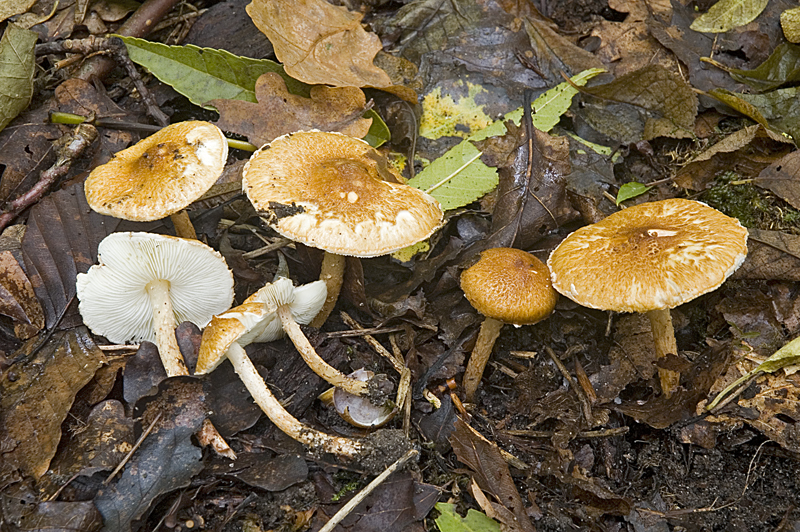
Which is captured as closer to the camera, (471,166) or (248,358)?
(248,358)

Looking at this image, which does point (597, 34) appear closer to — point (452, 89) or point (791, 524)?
point (452, 89)

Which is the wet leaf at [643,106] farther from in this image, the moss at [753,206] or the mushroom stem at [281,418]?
the mushroom stem at [281,418]

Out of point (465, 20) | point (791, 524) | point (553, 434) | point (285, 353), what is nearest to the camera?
point (791, 524)

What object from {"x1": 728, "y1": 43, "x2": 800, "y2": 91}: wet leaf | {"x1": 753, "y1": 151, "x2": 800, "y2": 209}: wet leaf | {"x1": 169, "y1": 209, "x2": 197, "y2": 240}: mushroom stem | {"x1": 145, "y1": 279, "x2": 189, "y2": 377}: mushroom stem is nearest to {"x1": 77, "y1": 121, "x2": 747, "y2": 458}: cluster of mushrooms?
{"x1": 145, "y1": 279, "x2": 189, "y2": 377}: mushroom stem

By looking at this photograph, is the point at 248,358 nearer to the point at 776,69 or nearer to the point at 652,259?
the point at 652,259

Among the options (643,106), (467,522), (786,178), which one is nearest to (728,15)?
(643,106)

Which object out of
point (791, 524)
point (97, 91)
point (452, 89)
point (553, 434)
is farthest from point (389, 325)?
point (97, 91)

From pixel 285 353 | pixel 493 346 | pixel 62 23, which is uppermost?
pixel 62 23
